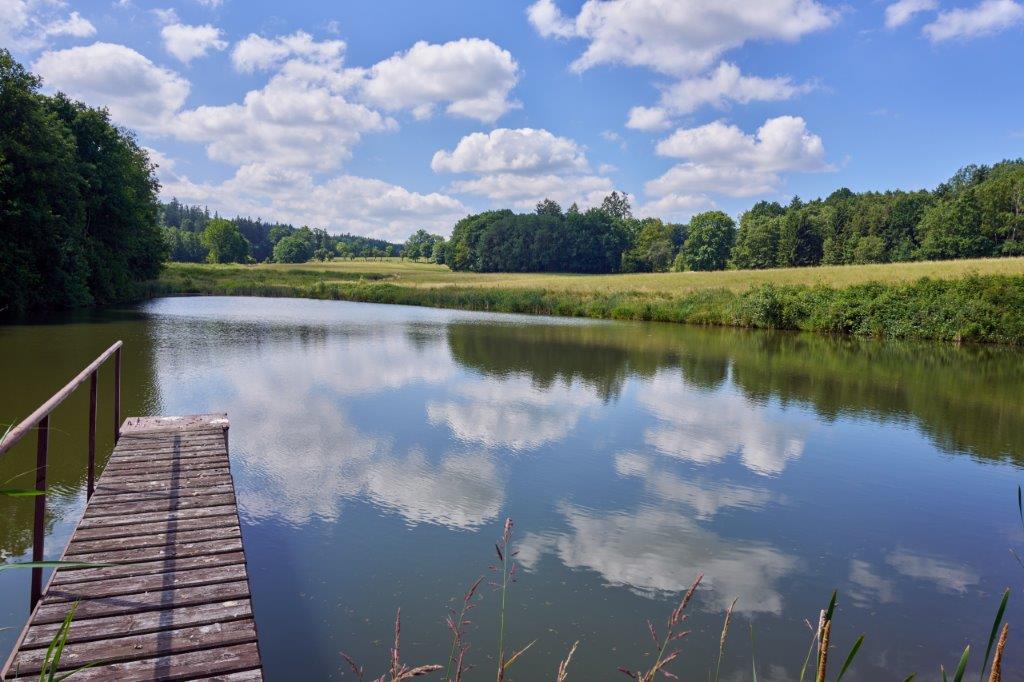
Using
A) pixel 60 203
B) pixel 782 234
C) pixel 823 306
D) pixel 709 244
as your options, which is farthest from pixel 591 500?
pixel 709 244

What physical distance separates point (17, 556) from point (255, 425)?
476cm

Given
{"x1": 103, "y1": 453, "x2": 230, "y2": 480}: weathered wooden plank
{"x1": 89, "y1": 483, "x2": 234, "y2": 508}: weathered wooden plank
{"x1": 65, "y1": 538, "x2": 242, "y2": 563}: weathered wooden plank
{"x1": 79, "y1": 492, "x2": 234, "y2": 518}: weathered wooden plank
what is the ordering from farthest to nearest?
{"x1": 103, "y1": 453, "x2": 230, "y2": 480}: weathered wooden plank
{"x1": 89, "y1": 483, "x2": 234, "y2": 508}: weathered wooden plank
{"x1": 79, "y1": 492, "x2": 234, "y2": 518}: weathered wooden plank
{"x1": 65, "y1": 538, "x2": 242, "y2": 563}: weathered wooden plank

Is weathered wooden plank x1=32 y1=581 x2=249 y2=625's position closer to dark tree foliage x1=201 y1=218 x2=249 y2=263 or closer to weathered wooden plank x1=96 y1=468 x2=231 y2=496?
weathered wooden plank x1=96 y1=468 x2=231 y2=496

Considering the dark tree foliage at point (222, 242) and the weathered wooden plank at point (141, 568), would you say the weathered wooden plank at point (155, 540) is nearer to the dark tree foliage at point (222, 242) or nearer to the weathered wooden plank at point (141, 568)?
the weathered wooden plank at point (141, 568)

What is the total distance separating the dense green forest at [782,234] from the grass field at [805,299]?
26471 millimetres

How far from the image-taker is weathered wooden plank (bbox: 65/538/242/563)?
4031 millimetres

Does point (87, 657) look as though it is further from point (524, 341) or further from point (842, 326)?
point (842, 326)

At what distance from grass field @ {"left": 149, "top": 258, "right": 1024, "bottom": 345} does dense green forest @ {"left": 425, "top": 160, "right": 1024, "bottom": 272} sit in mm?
26471

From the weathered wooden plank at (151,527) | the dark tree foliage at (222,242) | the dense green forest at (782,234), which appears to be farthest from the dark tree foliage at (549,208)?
the weathered wooden plank at (151,527)

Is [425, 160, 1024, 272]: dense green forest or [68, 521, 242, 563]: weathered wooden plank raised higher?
[425, 160, 1024, 272]: dense green forest

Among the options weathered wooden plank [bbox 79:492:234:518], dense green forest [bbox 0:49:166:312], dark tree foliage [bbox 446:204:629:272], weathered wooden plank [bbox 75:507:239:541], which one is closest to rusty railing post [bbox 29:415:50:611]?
weathered wooden plank [bbox 75:507:239:541]

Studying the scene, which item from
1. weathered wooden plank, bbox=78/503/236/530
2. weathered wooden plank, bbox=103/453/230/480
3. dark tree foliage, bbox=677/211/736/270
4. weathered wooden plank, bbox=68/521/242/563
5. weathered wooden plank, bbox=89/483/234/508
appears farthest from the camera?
dark tree foliage, bbox=677/211/736/270

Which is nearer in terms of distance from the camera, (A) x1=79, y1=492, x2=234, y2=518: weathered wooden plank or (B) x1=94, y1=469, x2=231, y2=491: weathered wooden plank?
(A) x1=79, y1=492, x2=234, y2=518: weathered wooden plank

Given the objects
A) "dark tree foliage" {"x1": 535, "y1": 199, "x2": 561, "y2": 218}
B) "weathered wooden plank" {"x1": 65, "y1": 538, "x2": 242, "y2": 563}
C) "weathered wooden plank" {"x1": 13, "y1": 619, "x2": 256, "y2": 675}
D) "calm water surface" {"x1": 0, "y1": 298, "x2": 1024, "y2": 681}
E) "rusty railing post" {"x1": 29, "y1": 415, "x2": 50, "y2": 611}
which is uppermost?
Result: "dark tree foliage" {"x1": 535, "y1": 199, "x2": 561, "y2": 218}
